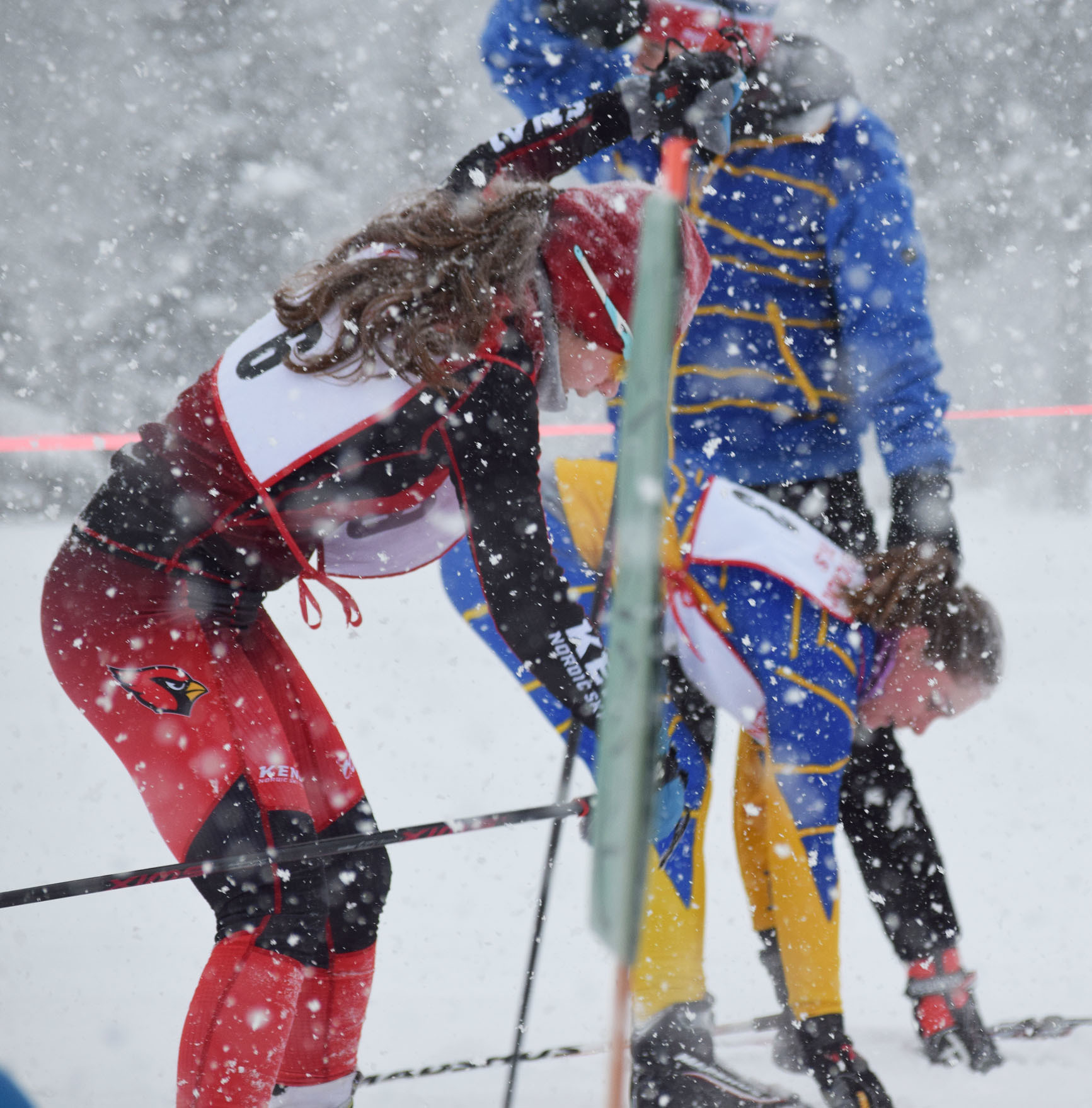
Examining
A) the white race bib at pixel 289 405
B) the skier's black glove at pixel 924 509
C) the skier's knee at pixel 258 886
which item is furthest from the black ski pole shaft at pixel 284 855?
the skier's black glove at pixel 924 509

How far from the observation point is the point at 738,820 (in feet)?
6.53

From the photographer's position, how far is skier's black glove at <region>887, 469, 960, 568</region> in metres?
1.78

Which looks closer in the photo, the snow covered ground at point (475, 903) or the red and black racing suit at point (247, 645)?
the red and black racing suit at point (247, 645)

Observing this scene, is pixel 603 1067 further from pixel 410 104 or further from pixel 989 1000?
pixel 410 104

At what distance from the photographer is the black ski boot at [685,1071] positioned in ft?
5.32

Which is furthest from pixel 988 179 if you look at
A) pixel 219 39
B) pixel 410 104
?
pixel 219 39

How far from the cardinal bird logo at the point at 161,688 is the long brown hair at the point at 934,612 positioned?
100 cm

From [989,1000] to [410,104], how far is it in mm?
7494

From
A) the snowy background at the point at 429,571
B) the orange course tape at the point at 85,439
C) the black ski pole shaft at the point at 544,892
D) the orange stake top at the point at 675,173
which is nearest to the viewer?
the orange stake top at the point at 675,173

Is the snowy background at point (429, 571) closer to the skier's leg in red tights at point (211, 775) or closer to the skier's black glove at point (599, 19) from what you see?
the skier's leg in red tights at point (211, 775)

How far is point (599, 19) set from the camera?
1.88 m

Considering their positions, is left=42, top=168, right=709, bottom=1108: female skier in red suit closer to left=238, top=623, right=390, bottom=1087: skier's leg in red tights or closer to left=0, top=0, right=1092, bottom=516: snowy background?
left=238, top=623, right=390, bottom=1087: skier's leg in red tights

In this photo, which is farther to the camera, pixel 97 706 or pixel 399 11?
pixel 399 11

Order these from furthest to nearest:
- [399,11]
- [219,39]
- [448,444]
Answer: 1. [399,11]
2. [219,39]
3. [448,444]
